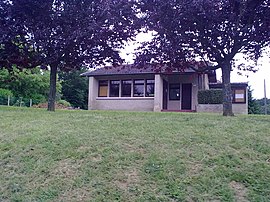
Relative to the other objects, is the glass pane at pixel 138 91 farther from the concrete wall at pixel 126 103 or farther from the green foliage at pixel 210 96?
the green foliage at pixel 210 96

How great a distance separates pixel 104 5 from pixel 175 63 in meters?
3.23

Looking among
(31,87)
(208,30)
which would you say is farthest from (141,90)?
(208,30)

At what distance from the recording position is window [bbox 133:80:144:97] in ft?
68.1

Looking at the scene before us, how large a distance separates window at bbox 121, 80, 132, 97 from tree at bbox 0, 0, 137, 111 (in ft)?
30.8

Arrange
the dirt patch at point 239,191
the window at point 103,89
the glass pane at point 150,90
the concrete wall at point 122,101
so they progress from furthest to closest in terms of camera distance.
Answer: the window at point 103,89 < the glass pane at point 150,90 < the concrete wall at point 122,101 < the dirt patch at point 239,191

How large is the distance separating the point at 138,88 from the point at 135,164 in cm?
1657

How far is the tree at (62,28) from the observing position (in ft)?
33.5

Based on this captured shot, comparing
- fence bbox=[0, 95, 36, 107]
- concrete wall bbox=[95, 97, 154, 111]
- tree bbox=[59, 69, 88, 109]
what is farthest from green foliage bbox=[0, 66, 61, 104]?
tree bbox=[59, 69, 88, 109]

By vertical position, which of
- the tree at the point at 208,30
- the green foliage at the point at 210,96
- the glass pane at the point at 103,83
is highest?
the tree at the point at 208,30

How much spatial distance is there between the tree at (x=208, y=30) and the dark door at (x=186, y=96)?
34.8 ft

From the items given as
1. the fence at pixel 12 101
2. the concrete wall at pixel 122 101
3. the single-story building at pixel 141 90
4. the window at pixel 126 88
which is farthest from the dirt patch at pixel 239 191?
the fence at pixel 12 101

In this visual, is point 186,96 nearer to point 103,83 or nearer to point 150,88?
point 150,88

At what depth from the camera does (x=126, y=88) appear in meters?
21.2

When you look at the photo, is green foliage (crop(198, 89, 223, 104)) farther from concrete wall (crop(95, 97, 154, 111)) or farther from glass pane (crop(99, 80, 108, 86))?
glass pane (crop(99, 80, 108, 86))
